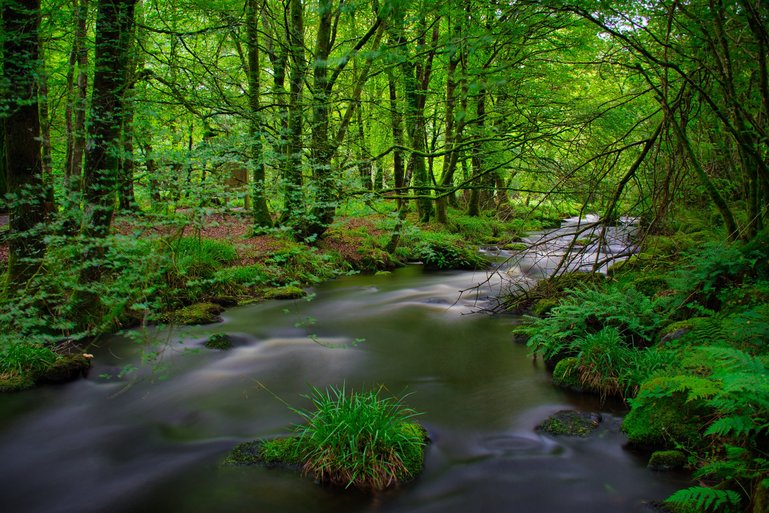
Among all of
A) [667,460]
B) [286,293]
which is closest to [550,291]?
[667,460]

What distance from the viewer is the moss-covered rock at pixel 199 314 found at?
7.97 metres

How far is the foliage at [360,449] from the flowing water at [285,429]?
5.6 inches

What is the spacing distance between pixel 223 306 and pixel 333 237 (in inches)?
201

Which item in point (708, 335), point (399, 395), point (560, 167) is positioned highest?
point (560, 167)

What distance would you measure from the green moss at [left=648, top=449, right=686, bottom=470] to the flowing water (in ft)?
0.40

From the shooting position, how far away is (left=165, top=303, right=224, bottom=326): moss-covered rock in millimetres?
7969

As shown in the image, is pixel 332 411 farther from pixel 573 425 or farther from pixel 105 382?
pixel 105 382

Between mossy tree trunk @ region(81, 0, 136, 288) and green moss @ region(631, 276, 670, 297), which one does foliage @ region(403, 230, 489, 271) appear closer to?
green moss @ region(631, 276, 670, 297)

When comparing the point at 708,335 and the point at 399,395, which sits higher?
the point at 708,335

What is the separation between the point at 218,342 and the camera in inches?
287

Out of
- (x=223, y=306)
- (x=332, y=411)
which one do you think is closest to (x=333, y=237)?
(x=223, y=306)

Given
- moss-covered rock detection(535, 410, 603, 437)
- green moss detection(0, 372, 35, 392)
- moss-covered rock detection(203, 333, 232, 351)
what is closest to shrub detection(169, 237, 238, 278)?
moss-covered rock detection(203, 333, 232, 351)

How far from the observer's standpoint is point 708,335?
4773mm

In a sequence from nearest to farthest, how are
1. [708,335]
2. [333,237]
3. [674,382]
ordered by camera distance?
[674,382]
[708,335]
[333,237]
